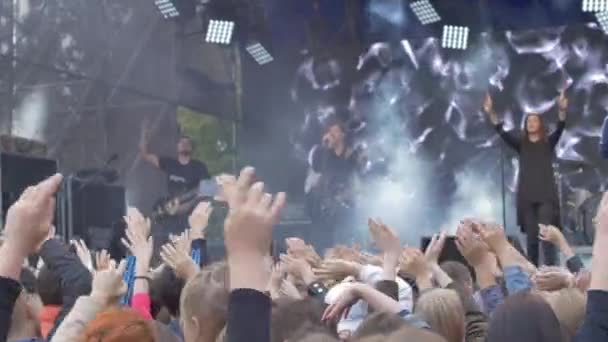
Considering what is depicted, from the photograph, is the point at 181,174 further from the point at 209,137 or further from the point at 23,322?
the point at 23,322

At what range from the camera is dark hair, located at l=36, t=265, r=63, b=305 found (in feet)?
10.5

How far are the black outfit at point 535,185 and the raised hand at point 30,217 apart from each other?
676cm

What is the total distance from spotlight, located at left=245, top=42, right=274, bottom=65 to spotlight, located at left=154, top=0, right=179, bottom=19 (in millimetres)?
1371

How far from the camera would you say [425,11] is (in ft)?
40.7

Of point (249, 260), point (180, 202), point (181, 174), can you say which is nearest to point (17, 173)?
point (180, 202)

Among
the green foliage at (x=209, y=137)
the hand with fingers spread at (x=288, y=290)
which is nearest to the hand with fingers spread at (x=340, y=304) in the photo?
the hand with fingers spread at (x=288, y=290)

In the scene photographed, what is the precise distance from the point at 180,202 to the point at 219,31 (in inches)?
120

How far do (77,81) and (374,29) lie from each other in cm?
408

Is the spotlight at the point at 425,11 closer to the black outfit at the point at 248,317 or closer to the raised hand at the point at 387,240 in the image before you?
the raised hand at the point at 387,240

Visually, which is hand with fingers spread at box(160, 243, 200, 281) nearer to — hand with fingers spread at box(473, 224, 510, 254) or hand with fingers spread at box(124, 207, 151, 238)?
hand with fingers spread at box(124, 207, 151, 238)

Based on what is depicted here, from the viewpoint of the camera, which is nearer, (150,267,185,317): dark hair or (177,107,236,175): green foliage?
(150,267,185,317): dark hair

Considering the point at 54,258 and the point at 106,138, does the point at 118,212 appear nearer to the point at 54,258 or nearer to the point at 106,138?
the point at 106,138

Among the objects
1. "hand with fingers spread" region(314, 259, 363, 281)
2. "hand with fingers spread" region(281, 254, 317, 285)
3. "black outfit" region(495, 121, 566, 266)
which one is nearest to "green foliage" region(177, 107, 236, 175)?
"black outfit" region(495, 121, 566, 266)

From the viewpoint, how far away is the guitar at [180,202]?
9906 millimetres
